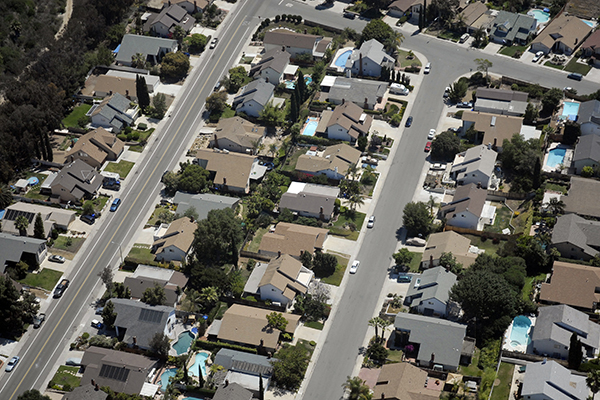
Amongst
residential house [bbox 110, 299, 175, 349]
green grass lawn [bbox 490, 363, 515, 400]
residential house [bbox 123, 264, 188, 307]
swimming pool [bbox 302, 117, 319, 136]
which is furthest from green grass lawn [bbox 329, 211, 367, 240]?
green grass lawn [bbox 490, 363, 515, 400]

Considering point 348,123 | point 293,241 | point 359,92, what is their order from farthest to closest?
point 359,92
point 348,123
point 293,241

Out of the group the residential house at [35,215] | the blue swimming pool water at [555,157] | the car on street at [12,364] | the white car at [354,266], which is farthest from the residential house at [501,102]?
the car on street at [12,364]

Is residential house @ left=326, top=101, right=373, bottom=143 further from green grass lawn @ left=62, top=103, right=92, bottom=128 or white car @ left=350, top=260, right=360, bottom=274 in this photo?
green grass lawn @ left=62, top=103, right=92, bottom=128

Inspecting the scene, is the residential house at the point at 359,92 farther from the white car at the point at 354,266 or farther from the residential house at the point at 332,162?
the white car at the point at 354,266

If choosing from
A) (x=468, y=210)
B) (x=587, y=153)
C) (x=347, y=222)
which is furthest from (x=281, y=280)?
(x=587, y=153)

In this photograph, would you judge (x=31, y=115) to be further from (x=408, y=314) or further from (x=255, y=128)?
(x=408, y=314)

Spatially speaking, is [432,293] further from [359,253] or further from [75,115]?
[75,115]

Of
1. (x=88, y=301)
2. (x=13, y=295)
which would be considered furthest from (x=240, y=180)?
(x=13, y=295)
